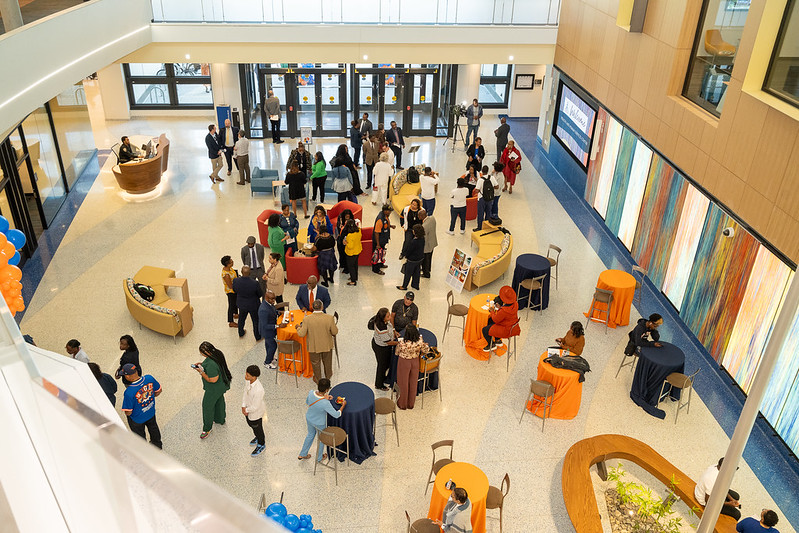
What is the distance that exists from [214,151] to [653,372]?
10.9 meters

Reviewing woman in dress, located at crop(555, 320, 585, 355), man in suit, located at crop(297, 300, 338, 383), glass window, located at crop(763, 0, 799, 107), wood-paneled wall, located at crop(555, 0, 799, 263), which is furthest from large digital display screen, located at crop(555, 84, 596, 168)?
man in suit, located at crop(297, 300, 338, 383)

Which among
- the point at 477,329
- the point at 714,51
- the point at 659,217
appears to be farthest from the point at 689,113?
the point at 477,329

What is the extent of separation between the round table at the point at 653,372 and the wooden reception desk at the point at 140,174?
1117cm

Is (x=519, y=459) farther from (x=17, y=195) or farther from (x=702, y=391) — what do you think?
(x=17, y=195)

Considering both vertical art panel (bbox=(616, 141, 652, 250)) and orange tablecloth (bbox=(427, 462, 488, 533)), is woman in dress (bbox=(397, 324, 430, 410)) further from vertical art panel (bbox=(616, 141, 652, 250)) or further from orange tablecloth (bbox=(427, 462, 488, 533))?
vertical art panel (bbox=(616, 141, 652, 250))

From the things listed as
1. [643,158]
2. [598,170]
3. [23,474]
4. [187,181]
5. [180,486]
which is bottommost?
[187,181]

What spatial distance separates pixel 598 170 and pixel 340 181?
568cm

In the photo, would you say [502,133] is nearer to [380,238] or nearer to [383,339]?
[380,238]

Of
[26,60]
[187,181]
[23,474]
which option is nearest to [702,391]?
[23,474]

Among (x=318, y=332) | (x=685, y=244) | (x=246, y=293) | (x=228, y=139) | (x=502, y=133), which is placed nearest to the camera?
(x=318, y=332)

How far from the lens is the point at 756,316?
8.77 metres

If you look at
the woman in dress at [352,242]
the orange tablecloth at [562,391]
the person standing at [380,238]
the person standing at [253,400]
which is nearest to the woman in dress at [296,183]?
the person standing at [380,238]

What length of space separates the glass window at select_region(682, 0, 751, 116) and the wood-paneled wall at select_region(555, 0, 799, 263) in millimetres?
169

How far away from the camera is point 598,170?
14430 mm
